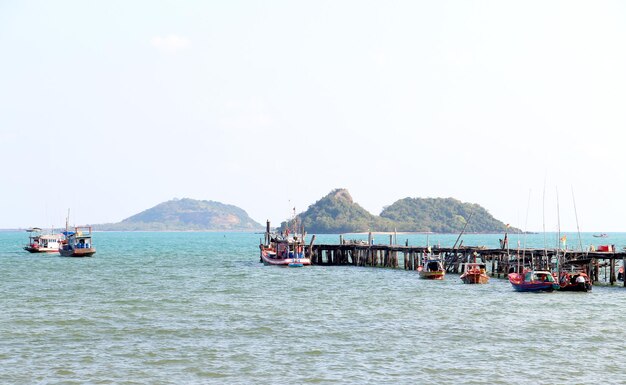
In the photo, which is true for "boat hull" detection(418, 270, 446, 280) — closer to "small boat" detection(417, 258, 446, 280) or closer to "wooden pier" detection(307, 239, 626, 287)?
"small boat" detection(417, 258, 446, 280)

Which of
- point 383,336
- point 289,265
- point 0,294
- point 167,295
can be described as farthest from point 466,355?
point 289,265

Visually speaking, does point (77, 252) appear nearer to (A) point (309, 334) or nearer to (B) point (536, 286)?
(B) point (536, 286)

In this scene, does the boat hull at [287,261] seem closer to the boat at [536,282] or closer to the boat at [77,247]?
the boat at [77,247]

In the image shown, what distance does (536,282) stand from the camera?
202 feet

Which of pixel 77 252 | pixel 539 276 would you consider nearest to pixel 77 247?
pixel 77 252

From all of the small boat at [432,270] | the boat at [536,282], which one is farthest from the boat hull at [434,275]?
the boat at [536,282]

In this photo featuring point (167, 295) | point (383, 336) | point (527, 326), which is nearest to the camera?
point (383, 336)

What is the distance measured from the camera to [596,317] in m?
47.9

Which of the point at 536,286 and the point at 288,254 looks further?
the point at 288,254

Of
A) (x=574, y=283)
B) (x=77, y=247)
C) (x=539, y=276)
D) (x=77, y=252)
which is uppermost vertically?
(x=77, y=247)

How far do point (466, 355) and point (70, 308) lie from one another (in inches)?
1131

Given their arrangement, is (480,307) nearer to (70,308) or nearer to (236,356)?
(236,356)

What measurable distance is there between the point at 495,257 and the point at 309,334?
53.0 m

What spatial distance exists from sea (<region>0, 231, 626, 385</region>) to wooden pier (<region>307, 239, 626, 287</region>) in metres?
3.26
